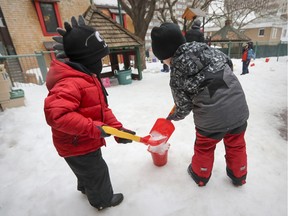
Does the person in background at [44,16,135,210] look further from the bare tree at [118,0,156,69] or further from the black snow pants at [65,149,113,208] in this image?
the bare tree at [118,0,156,69]

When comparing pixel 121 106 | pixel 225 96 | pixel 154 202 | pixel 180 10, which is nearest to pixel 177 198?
pixel 154 202

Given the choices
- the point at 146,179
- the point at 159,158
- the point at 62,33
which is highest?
the point at 62,33

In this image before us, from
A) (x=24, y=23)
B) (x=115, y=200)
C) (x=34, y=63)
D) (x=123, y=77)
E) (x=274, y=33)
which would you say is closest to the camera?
(x=115, y=200)

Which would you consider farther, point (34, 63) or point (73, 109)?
point (34, 63)

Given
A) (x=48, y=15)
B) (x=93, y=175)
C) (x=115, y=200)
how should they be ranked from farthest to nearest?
(x=48, y=15), (x=115, y=200), (x=93, y=175)

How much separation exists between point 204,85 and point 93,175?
1.10m

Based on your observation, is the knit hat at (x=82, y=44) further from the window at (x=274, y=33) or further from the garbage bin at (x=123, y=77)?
the window at (x=274, y=33)

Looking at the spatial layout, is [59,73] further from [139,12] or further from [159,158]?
[139,12]

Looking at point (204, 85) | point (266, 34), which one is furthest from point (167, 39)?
point (266, 34)

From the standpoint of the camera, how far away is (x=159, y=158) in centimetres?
192

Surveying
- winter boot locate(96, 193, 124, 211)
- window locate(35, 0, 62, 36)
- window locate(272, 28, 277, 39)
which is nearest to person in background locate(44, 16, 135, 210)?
winter boot locate(96, 193, 124, 211)

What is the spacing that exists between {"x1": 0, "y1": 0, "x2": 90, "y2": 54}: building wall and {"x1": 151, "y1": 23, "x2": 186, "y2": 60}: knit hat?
10600mm

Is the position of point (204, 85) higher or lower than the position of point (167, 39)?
lower

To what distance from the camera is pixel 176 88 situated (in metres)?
1.39
